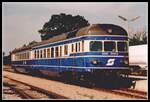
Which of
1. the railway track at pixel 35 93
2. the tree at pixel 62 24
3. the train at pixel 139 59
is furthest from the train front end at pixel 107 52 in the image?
the train at pixel 139 59

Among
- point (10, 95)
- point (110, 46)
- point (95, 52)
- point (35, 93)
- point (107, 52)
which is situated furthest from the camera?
point (110, 46)

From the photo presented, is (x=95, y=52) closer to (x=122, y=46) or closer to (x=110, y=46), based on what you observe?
(x=110, y=46)

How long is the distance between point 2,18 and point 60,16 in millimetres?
2481

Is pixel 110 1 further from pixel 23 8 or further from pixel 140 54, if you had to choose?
pixel 140 54

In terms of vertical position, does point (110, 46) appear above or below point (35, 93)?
above

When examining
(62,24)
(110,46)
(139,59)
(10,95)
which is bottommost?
(10,95)

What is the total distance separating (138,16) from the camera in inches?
568

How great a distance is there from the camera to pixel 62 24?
60.6 feet

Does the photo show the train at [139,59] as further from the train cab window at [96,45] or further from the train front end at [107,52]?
the train cab window at [96,45]

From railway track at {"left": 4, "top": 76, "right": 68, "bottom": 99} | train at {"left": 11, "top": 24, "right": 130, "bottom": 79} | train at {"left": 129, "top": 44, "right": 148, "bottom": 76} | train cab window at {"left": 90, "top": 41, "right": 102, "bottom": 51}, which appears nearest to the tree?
train at {"left": 11, "top": 24, "right": 130, "bottom": 79}

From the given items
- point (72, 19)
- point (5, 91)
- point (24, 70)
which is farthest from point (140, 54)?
point (5, 91)

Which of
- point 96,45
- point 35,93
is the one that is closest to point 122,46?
point 96,45

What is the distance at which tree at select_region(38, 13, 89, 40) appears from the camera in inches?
619

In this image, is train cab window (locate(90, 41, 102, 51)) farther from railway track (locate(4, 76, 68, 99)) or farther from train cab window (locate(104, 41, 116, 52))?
railway track (locate(4, 76, 68, 99))
